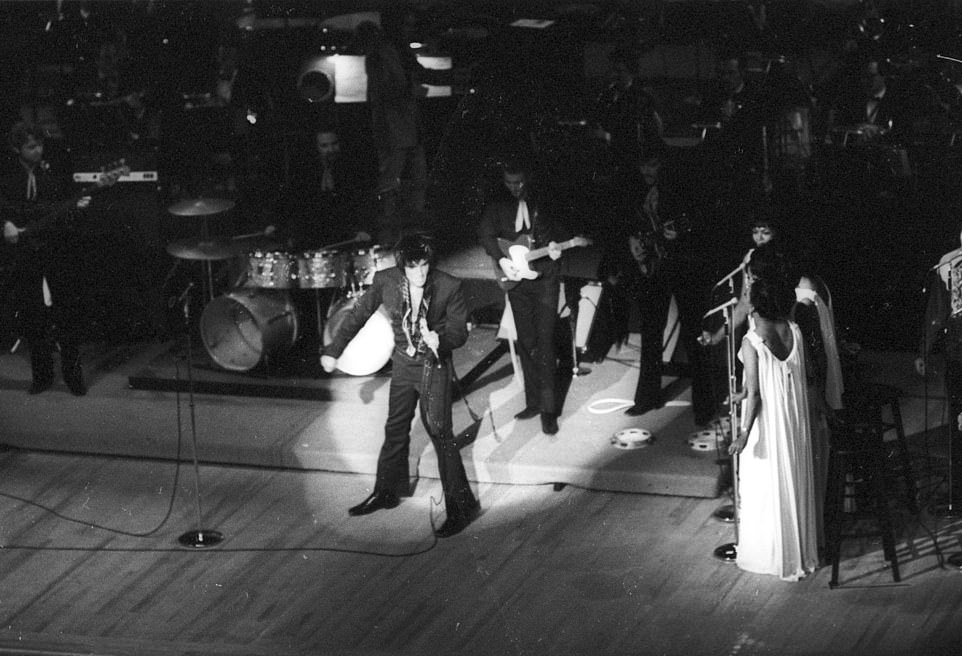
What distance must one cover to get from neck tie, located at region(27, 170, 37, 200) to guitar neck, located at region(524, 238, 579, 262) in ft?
11.7

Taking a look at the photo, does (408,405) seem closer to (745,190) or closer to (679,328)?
(679,328)

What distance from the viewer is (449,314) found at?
9.23 m

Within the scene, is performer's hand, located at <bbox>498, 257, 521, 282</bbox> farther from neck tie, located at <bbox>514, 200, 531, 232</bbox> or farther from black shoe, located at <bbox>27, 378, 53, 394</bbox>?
black shoe, located at <bbox>27, 378, 53, 394</bbox>

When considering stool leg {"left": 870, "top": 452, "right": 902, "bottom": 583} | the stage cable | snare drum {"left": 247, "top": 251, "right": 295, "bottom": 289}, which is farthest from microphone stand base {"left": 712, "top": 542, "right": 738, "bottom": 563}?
snare drum {"left": 247, "top": 251, "right": 295, "bottom": 289}

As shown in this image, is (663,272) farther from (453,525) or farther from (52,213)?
(52,213)

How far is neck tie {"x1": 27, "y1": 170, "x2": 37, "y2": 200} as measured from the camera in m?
11.3

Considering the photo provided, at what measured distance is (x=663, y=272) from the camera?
1025 centimetres

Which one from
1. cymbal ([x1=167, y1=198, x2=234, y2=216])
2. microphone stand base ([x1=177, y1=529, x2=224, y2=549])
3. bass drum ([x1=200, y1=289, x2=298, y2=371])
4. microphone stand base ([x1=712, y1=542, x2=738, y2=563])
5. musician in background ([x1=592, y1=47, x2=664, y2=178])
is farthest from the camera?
musician in background ([x1=592, y1=47, x2=664, y2=178])

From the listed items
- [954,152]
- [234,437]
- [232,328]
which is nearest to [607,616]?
[234,437]

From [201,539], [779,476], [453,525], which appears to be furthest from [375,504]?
[779,476]

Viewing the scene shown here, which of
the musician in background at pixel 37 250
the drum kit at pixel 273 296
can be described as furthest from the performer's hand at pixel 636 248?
the musician in background at pixel 37 250

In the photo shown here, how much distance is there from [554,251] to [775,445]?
8.09 ft

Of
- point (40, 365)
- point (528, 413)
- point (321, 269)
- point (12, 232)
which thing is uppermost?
point (12, 232)

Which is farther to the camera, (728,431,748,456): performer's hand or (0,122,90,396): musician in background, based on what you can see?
(0,122,90,396): musician in background
